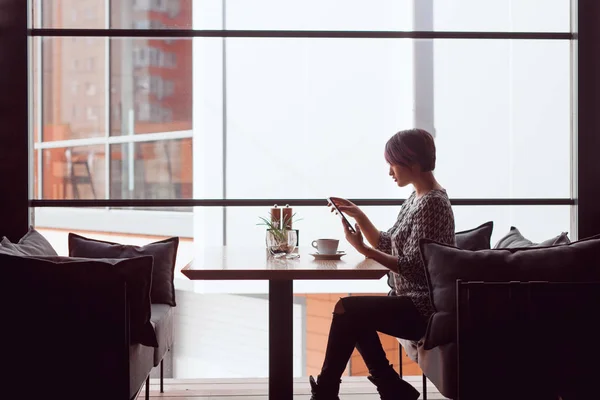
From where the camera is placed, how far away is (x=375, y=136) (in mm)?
3645

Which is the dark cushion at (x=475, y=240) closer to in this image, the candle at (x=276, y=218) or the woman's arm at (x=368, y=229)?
the woman's arm at (x=368, y=229)

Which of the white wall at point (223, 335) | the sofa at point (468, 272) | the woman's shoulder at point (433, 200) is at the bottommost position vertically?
the white wall at point (223, 335)

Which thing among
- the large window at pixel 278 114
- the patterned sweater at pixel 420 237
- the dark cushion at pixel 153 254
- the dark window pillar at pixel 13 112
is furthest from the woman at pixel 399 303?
the dark window pillar at pixel 13 112

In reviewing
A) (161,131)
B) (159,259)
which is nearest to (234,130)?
(161,131)

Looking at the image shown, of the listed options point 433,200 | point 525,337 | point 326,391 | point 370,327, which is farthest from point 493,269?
point 326,391

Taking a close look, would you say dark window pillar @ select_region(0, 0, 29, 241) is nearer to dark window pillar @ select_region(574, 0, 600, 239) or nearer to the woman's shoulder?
the woman's shoulder

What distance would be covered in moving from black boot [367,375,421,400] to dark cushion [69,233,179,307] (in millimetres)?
1075

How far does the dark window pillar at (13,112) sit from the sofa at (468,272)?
228 cm

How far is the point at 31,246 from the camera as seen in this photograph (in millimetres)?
2734

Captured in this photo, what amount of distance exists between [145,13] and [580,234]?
2739 millimetres

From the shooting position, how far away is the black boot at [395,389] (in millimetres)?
2330

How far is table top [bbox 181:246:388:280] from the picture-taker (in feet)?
7.00

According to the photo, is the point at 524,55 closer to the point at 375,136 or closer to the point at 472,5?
the point at 472,5

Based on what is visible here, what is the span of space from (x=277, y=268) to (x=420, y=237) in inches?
22.6
